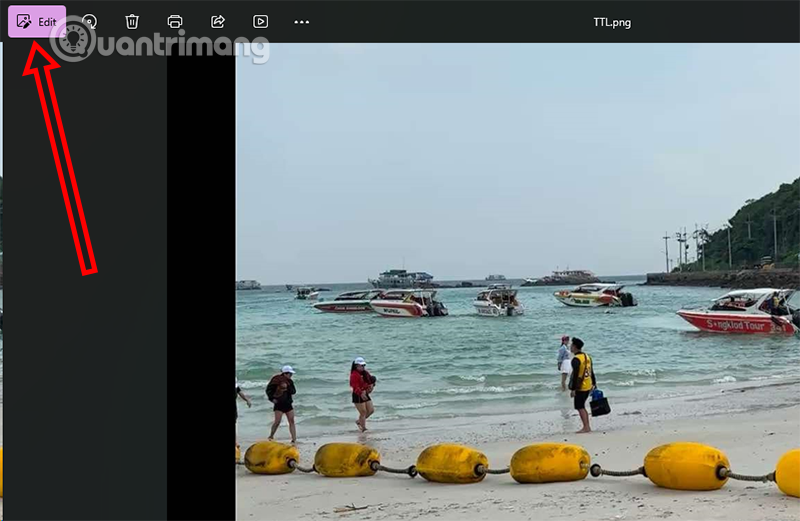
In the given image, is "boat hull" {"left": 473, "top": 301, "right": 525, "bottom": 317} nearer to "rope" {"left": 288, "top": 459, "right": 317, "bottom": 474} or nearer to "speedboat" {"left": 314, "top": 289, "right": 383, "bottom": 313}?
"speedboat" {"left": 314, "top": 289, "right": 383, "bottom": 313}

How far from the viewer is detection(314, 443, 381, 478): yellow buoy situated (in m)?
7.28

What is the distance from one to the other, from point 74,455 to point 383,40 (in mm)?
A: 1550

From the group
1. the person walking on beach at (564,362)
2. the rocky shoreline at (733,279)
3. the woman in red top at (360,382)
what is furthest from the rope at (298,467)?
the rocky shoreline at (733,279)

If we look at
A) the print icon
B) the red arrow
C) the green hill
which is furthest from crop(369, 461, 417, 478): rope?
the green hill

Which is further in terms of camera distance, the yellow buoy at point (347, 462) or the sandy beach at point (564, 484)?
the yellow buoy at point (347, 462)

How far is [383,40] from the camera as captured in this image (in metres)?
2.39

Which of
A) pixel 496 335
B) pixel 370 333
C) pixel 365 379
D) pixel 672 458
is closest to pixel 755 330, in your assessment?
pixel 496 335

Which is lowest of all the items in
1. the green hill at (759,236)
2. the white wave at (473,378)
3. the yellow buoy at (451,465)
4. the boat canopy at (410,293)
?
the white wave at (473,378)

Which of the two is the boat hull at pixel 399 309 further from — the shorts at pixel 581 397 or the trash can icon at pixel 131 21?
the trash can icon at pixel 131 21

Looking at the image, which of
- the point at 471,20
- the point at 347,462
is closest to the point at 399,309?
the point at 347,462

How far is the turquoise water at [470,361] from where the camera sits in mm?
15242

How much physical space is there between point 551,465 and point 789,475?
189 cm

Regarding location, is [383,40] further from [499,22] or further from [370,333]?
[370,333]

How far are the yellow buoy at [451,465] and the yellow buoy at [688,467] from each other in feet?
5.10
